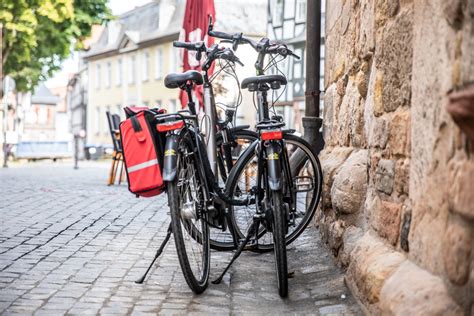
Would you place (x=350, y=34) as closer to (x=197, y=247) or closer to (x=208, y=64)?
(x=208, y=64)

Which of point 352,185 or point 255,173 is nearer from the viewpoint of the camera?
point 352,185

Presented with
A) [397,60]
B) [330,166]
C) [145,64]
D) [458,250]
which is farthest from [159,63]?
[458,250]

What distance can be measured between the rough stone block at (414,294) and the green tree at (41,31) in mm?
19804

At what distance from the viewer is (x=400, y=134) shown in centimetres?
359

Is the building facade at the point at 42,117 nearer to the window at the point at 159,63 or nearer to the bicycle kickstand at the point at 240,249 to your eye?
the window at the point at 159,63

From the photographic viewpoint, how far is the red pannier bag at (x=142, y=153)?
4.30 meters

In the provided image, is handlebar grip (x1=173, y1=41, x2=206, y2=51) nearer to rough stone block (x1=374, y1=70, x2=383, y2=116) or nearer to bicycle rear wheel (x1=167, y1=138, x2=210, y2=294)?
bicycle rear wheel (x1=167, y1=138, x2=210, y2=294)

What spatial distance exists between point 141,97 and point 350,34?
45944mm

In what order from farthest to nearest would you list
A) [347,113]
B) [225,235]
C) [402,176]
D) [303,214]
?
[303,214]
[225,235]
[347,113]
[402,176]

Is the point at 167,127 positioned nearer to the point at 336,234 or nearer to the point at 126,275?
the point at 126,275

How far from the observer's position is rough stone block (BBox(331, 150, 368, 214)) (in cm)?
461

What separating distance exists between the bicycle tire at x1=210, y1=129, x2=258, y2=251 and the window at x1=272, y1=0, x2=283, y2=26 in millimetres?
25901

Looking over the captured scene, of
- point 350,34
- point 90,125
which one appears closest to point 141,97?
point 90,125

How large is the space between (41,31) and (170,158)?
2035cm
